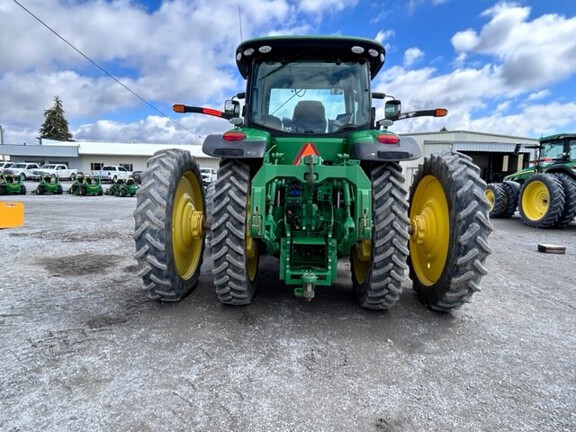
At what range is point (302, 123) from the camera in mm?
3898

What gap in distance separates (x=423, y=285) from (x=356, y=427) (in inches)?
80.1

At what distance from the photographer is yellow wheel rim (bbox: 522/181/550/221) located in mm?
10425

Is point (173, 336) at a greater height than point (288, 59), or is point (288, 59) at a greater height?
point (288, 59)

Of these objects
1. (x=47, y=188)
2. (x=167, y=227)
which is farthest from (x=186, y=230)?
(x=47, y=188)

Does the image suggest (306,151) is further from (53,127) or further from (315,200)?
(53,127)

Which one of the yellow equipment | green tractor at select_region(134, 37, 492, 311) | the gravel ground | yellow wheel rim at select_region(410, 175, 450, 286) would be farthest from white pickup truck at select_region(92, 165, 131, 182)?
yellow wheel rim at select_region(410, 175, 450, 286)

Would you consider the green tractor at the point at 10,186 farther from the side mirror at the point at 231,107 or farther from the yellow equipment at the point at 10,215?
the side mirror at the point at 231,107

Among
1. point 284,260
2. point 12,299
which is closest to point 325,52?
point 284,260

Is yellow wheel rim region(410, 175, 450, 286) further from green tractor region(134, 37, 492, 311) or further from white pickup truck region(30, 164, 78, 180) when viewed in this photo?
white pickup truck region(30, 164, 78, 180)

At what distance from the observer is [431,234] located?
11.6 ft

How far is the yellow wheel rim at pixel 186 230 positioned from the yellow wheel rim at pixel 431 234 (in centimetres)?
215

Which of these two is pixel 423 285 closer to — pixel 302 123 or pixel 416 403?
pixel 416 403

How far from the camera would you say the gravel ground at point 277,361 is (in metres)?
2.03

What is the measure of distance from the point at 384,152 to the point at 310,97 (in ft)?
Result: 4.04
